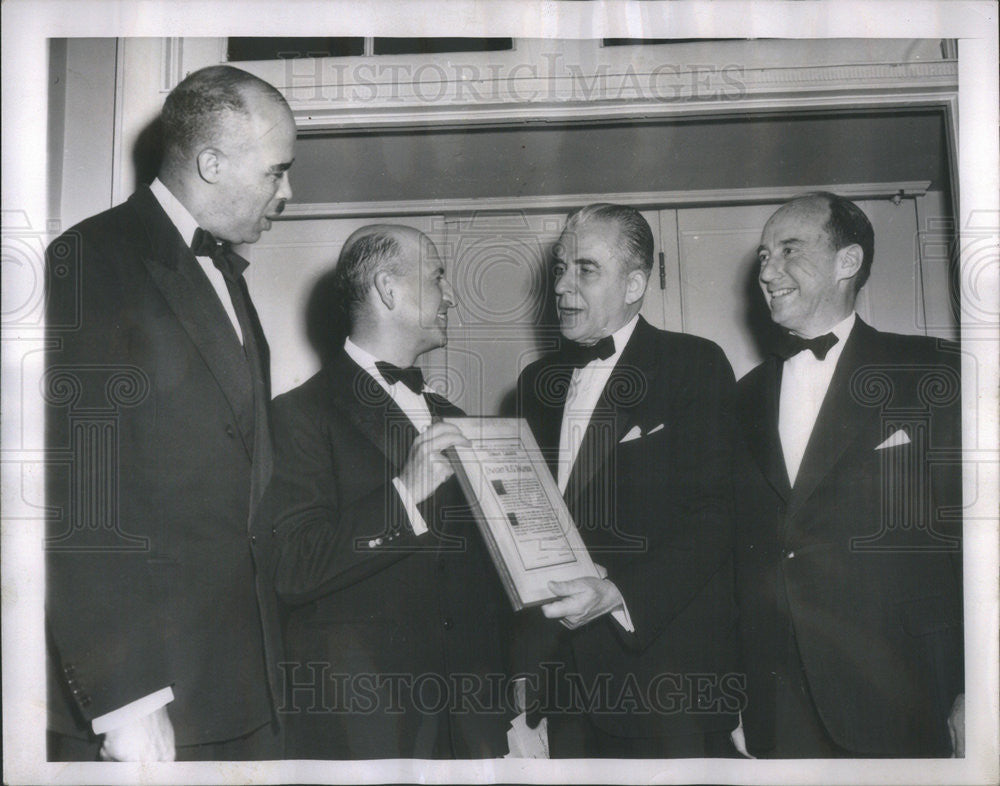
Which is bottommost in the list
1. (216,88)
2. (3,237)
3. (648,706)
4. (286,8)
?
(648,706)

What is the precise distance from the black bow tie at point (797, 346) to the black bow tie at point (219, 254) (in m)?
1.37

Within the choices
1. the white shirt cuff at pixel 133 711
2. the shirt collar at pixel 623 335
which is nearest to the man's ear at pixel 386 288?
the shirt collar at pixel 623 335

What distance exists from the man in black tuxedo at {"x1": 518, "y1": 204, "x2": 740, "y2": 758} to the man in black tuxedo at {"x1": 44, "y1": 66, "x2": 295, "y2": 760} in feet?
2.40

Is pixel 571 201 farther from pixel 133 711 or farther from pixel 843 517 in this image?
pixel 133 711

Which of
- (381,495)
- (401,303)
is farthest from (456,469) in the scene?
(401,303)

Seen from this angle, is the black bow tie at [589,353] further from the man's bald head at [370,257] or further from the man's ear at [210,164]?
the man's ear at [210,164]

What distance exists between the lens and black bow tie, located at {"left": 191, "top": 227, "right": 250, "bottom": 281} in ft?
7.00

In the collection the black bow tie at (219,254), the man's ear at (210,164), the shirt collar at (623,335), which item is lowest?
the shirt collar at (623,335)

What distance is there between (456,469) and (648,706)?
30.0 inches

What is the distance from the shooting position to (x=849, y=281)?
2.20 metres

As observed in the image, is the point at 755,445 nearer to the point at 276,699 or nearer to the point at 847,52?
the point at 847,52

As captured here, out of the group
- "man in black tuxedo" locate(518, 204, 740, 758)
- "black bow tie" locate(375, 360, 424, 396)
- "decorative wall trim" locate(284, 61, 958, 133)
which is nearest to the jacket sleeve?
"black bow tie" locate(375, 360, 424, 396)

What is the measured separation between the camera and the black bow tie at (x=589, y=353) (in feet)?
7.11

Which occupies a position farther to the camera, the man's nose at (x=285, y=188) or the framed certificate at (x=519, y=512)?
the man's nose at (x=285, y=188)
